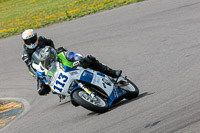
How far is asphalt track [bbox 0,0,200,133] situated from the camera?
237 inches

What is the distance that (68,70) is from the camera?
23.4 feet

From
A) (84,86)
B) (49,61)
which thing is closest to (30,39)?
(49,61)

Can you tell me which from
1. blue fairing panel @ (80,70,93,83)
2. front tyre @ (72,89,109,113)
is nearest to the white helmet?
blue fairing panel @ (80,70,93,83)

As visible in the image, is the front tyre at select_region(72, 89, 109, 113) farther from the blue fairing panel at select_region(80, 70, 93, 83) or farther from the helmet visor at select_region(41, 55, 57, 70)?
the helmet visor at select_region(41, 55, 57, 70)

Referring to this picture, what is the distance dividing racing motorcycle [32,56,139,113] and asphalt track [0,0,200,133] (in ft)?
0.78

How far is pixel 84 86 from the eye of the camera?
709cm

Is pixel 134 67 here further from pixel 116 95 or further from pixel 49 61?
pixel 49 61

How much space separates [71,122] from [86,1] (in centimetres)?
1688

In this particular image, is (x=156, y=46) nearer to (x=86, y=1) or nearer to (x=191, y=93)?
(x=191, y=93)

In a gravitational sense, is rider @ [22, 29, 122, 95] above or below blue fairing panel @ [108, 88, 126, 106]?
above

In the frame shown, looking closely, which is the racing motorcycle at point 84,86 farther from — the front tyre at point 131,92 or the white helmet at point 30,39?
the white helmet at point 30,39

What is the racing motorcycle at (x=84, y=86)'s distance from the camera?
22.8ft

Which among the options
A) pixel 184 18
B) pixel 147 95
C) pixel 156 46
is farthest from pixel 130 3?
pixel 147 95

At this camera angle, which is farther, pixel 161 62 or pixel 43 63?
pixel 161 62
